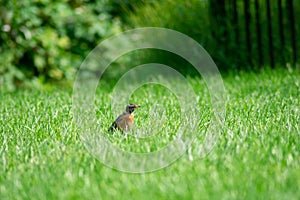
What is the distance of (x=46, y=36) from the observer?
316 inches

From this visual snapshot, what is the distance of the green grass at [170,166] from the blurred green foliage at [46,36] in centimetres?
304

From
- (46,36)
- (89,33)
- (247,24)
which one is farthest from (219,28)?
(46,36)

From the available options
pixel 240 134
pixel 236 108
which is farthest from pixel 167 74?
pixel 240 134

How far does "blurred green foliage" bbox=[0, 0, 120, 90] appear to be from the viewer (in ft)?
25.6

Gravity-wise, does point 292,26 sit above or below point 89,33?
below

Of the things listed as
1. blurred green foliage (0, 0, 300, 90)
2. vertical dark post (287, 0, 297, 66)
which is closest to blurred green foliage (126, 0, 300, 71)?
blurred green foliage (0, 0, 300, 90)

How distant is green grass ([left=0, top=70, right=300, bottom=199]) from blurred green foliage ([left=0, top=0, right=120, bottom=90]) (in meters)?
3.04

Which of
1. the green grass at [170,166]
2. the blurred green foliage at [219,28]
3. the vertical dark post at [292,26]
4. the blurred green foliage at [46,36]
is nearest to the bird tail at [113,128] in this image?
the green grass at [170,166]

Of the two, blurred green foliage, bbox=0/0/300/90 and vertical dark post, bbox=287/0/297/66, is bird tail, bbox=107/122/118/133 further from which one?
→ blurred green foliage, bbox=0/0/300/90

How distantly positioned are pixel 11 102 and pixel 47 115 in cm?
130

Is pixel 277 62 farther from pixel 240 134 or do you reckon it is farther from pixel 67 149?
pixel 67 149

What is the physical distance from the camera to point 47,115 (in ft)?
15.7

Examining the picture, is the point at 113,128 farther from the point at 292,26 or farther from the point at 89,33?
the point at 89,33

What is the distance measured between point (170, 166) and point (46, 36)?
5.46 meters
